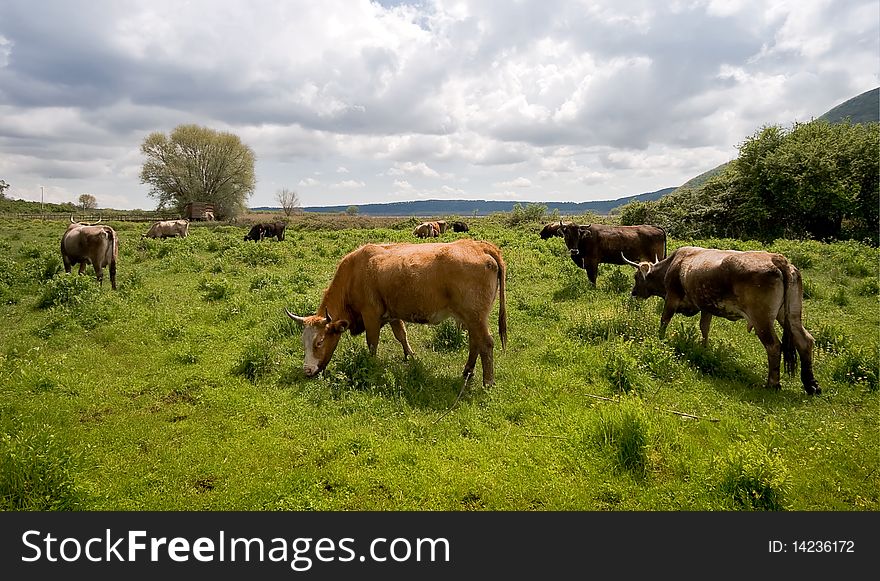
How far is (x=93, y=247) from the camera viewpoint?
13461 millimetres

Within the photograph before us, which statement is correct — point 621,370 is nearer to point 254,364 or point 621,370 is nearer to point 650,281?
point 650,281

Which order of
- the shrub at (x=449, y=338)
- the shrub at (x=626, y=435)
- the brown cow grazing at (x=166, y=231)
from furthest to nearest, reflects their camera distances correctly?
the brown cow grazing at (x=166, y=231), the shrub at (x=449, y=338), the shrub at (x=626, y=435)

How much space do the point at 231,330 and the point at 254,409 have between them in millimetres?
4038

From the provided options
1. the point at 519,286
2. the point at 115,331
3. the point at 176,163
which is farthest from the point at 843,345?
the point at 176,163

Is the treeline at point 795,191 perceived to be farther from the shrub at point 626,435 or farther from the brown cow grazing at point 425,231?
the shrub at point 626,435

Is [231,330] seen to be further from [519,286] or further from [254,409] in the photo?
[519,286]

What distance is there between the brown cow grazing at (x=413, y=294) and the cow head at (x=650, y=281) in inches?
170

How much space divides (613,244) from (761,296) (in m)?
8.31

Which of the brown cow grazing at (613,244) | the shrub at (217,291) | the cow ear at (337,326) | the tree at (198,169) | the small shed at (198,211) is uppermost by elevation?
the tree at (198,169)

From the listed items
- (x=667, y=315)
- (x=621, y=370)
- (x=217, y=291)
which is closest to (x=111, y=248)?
(x=217, y=291)

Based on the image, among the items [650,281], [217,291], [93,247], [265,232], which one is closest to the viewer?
[650,281]

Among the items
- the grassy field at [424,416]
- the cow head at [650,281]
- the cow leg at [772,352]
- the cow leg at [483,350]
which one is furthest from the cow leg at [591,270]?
the cow leg at [483,350]

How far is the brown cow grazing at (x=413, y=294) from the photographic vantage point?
6945 millimetres

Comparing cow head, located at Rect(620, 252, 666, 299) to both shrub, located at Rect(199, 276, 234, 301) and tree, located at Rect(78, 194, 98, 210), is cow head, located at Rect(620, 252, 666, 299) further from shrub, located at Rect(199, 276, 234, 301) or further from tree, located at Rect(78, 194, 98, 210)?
tree, located at Rect(78, 194, 98, 210)
